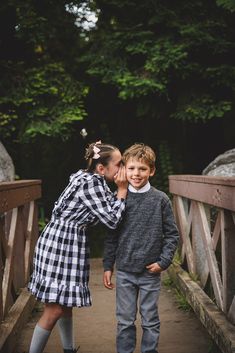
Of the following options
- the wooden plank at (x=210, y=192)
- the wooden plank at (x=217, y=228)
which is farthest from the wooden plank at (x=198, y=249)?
the wooden plank at (x=217, y=228)

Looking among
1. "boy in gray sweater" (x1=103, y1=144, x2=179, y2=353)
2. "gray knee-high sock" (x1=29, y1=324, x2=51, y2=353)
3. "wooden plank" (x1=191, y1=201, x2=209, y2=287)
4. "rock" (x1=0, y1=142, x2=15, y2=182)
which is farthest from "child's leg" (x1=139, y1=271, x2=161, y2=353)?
"rock" (x1=0, y1=142, x2=15, y2=182)

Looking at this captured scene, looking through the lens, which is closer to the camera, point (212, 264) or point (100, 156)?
point (100, 156)

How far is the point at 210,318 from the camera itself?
373cm

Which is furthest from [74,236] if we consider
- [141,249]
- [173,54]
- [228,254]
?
[173,54]

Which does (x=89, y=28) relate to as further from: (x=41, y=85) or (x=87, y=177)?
(x=87, y=177)

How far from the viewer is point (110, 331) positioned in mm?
4469

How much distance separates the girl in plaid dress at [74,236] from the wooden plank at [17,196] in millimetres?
625

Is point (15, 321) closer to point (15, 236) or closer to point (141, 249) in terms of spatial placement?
point (15, 236)

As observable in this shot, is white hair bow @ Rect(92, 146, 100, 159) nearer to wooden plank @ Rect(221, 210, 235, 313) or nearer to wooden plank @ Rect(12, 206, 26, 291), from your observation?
wooden plank @ Rect(221, 210, 235, 313)

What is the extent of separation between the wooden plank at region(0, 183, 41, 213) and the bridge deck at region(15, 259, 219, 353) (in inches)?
41.8

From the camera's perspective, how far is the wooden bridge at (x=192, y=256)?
3.46 m

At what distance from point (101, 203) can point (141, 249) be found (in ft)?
1.23

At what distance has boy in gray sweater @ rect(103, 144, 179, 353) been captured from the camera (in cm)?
327

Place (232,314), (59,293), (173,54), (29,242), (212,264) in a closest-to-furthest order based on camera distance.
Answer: (59,293), (232,314), (212,264), (29,242), (173,54)
